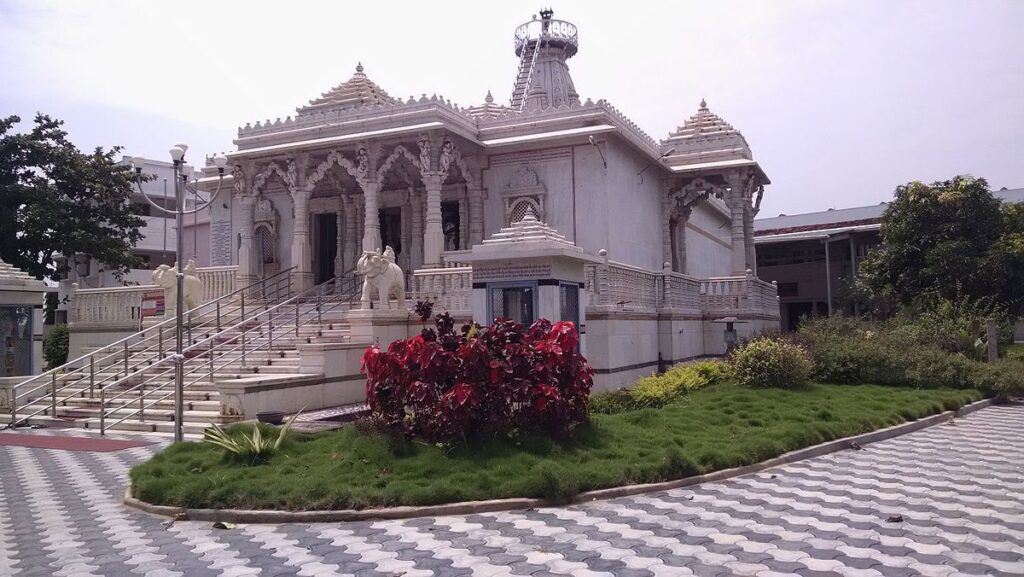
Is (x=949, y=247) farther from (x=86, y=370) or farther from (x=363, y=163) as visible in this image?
(x=86, y=370)

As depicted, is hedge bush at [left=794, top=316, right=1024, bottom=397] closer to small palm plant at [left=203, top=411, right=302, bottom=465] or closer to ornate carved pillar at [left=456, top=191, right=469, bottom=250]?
ornate carved pillar at [left=456, top=191, right=469, bottom=250]

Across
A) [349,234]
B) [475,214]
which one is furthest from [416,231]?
[349,234]

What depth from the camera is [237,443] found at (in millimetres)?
8375

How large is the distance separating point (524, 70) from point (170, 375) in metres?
16.9

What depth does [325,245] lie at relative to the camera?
22.4 meters

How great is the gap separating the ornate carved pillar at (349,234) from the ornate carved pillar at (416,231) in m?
1.67

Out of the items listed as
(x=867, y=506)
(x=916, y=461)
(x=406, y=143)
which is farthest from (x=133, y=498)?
(x=406, y=143)

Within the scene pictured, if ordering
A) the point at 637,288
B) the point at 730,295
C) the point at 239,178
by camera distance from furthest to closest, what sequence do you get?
→ the point at 239,178, the point at 730,295, the point at 637,288

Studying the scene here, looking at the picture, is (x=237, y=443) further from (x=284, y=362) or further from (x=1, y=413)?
(x=1, y=413)

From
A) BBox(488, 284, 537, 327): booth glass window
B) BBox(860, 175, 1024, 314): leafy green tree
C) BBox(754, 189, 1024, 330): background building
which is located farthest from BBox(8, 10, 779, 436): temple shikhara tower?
BBox(754, 189, 1024, 330): background building

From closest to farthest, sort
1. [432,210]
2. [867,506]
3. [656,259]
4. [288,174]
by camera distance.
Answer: [867,506]
[432,210]
[288,174]
[656,259]

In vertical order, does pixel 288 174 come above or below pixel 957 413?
above

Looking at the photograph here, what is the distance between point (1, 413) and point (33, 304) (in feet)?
7.85

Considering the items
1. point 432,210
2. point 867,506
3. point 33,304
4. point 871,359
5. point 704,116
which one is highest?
point 704,116
